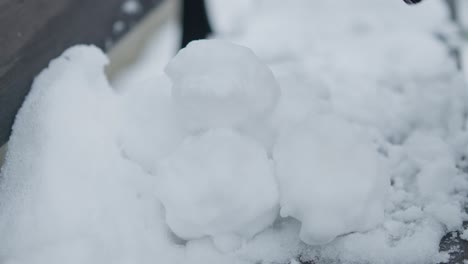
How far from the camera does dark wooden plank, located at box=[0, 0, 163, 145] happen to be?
97cm

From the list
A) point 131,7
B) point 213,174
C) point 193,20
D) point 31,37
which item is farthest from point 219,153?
point 193,20

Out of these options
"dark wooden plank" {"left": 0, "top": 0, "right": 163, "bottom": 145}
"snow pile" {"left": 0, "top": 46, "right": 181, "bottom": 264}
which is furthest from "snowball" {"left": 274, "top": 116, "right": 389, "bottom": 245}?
"dark wooden plank" {"left": 0, "top": 0, "right": 163, "bottom": 145}

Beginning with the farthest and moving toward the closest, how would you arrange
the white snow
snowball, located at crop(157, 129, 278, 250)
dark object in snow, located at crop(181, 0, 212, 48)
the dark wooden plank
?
dark object in snow, located at crop(181, 0, 212, 48), the white snow, the dark wooden plank, snowball, located at crop(157, 129, 278, 250)

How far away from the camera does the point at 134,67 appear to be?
6.46 feet

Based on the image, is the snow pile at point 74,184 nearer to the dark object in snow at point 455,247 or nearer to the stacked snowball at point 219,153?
the stacked snowball at point 219,153

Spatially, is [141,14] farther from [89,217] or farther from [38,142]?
[89,217]

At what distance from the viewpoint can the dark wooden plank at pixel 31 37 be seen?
972 mm

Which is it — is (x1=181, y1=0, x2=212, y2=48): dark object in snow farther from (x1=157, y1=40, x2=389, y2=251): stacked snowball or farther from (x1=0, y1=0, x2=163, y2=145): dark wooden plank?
(x1=157, y1=40, x2=389, y2=251): stacked snowball

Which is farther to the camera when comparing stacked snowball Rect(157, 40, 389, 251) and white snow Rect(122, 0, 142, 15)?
white snow Rect(122, 0, 142, 15)

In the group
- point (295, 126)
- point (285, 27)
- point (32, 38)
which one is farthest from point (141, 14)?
point (295, 126)

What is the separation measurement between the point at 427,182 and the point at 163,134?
48 centimetres

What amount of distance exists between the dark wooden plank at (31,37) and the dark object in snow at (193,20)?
63 cm

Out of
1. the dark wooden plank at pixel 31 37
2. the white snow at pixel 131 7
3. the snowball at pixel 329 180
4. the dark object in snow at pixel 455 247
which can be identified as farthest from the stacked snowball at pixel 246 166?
the white snow at pixel 131 7

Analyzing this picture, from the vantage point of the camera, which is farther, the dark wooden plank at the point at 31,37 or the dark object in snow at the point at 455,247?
the dark wooden plank at the point at 31,37
